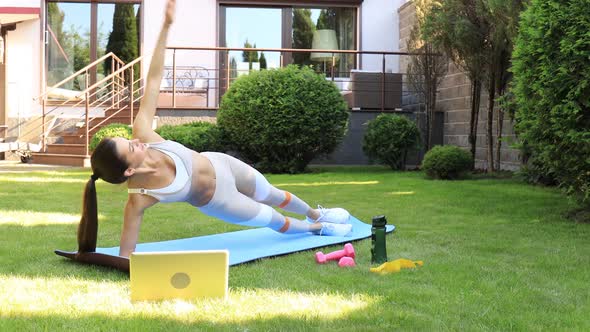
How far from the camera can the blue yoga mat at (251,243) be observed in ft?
12.9

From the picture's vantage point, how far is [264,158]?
10.4 metres

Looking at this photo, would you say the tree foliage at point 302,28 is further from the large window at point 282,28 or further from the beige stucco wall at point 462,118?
the beige stucco wall at point 462,118

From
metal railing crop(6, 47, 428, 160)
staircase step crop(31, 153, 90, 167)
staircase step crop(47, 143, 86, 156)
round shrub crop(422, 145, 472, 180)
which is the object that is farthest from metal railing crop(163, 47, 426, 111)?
round shrub crop(422, 145, 472, 180)

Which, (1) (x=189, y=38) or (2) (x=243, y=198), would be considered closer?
(2) (x=243, y=198)

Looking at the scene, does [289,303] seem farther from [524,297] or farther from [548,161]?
[548,161]

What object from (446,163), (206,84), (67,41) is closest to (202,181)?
(446,163)

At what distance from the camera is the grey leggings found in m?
3.90

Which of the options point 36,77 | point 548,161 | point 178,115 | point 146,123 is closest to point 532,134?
point 548,161

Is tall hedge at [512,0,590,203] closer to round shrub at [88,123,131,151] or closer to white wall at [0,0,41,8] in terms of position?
round shrub at [88,123,131,151]

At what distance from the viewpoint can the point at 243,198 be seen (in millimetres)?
4020

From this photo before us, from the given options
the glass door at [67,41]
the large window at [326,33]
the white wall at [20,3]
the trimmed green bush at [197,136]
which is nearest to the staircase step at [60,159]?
the trimmed green bush at [197,136]

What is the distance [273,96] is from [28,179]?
365cm

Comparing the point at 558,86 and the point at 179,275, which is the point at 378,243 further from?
the point at 558,86

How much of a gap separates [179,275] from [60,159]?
9.67m
